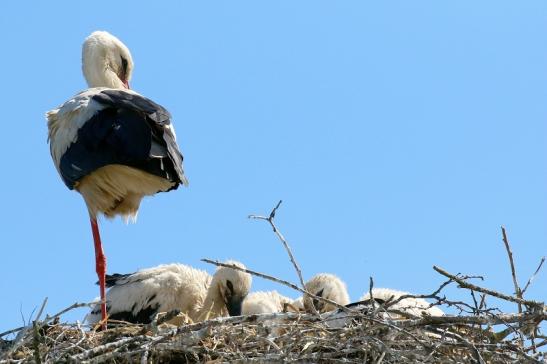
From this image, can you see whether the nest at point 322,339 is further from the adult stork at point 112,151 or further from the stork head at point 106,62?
the stork head at point 106,62

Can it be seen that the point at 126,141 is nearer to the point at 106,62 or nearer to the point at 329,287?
the point at 106,62

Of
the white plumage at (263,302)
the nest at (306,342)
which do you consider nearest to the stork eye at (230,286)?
the white plumage at (263,302)

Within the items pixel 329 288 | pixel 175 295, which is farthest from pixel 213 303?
pixel 329 288

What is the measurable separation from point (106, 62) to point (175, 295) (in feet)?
5.82

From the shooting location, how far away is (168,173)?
24.2ft

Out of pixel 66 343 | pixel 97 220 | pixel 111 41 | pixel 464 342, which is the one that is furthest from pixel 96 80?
pixel 464 342

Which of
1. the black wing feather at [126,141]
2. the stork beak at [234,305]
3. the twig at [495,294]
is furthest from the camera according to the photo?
the stork beak at [234,305]

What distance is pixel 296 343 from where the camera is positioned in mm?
5758

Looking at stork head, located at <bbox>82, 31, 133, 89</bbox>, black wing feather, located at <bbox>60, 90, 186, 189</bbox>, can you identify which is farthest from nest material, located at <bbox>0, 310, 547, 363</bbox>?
stork head, located at <bbox>82, 31, 133, 89</bbox>

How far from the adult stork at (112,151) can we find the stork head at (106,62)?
1.73 ft

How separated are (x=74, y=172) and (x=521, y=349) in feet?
10.5

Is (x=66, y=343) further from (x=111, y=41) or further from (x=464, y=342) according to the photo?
(x=111, y=41)

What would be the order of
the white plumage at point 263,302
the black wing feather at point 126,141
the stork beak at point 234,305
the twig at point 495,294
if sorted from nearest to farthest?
the twig at point 495,294
the black wing feather at point 126,141
the white plumage at point 263,302
the stork beak at point 234,305

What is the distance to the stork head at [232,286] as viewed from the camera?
8.20 m
